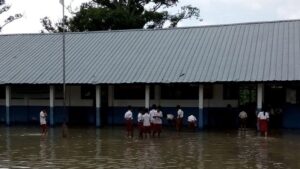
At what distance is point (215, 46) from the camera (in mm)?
26812

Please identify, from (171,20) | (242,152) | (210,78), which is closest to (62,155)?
(242,152)

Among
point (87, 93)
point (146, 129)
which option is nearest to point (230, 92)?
point (146, 129)

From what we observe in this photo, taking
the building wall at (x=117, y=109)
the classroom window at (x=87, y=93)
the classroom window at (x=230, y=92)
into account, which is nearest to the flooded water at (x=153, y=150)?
the building wall at (x=117, y=109)

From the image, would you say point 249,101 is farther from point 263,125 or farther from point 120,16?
point 120,16

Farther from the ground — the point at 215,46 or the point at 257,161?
the point at 215,46

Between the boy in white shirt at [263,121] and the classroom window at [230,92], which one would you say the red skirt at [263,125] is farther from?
the classroom window at [230,92]

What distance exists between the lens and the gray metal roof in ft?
79.0

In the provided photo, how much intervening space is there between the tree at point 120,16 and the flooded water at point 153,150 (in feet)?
69.4

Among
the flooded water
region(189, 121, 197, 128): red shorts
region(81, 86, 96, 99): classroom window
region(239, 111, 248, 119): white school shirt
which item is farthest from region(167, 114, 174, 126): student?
region(81, 86, 96, 99): classroom window

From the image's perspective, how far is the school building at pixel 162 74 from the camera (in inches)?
957

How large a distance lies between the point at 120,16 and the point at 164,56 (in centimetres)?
1743

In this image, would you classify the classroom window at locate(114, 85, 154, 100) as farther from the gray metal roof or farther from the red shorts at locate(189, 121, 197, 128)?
the red shorts at locate(189, 121, 197, 128)

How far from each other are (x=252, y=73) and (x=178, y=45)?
5.55 meters

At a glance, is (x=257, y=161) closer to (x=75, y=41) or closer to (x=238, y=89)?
(x=238, y=89)
